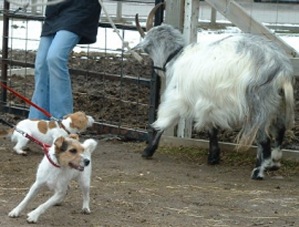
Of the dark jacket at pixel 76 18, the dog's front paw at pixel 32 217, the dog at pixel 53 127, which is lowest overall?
the dog's front paw at pixel 32 217

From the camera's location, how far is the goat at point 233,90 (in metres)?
7.18

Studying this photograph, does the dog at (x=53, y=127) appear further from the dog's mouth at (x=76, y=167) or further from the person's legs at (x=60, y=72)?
the dog's mouth at (x=76, y=167)

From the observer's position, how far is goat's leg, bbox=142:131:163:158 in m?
8.05

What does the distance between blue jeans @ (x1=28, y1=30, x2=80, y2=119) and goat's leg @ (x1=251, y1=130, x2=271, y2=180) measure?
194cm

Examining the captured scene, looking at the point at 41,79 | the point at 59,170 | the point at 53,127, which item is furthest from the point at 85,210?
the point at 41,79

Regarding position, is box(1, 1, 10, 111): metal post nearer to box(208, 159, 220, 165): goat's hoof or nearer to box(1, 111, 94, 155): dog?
box(1, 111, 94, 155): dog

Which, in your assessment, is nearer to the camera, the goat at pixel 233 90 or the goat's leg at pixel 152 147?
the goat at pixel 233 90

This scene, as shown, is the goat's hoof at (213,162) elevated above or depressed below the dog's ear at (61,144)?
below

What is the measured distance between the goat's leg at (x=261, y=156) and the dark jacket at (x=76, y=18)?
6.42 feet

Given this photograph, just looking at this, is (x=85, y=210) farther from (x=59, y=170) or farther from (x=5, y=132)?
(x=5, y=132)

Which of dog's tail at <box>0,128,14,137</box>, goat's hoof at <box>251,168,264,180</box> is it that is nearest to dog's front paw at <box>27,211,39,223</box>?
goat's hoof at <box>251,168,264,180</box>

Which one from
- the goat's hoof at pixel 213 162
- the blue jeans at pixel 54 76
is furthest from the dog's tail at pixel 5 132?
the goat's hoof at pixel 213 162

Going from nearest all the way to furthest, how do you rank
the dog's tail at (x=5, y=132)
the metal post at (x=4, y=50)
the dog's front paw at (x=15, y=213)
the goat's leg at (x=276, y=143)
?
the dog's front paw at (x=15, y=213), the goat's leg at (x=276, y=143), the dog's tail at (x=5, y=132), the metal post at (x=4, y=50)

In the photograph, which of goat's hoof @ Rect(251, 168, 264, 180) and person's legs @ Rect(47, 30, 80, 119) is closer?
goat's hoof @ Rect(251, 168, 264, 180)
